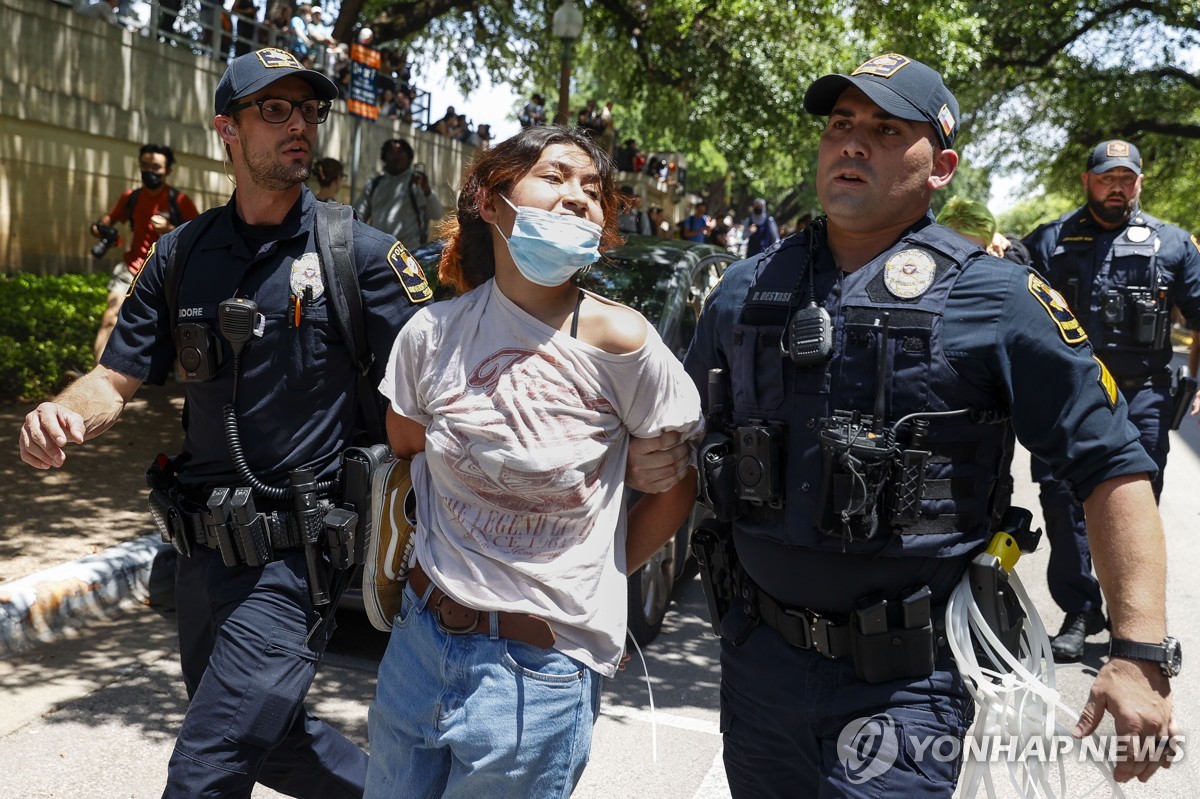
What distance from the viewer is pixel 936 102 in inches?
98.3

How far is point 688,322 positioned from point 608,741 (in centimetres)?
222

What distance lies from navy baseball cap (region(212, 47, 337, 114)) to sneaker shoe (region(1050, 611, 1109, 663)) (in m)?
4.17

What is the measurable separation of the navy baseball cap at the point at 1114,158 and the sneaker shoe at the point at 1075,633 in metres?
2.13

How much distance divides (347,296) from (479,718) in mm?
1306

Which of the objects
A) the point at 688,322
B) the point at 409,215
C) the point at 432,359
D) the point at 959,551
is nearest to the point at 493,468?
the point at 432,359

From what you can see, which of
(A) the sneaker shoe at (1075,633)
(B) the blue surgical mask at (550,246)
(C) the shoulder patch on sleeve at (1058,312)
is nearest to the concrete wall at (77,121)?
(A) the sneaker shoe at (1075,633)

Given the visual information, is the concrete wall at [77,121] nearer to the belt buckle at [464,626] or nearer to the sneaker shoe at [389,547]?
the sneaker shoe at [389,547]

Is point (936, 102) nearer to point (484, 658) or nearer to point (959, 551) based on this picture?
point (959, 551)

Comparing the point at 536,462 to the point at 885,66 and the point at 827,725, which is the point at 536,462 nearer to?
the point at 827,725

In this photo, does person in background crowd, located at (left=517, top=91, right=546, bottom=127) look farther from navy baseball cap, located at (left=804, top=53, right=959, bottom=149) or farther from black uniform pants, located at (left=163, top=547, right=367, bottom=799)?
navy baseball cap, located at (left=804, top=53, right=959, bottom=149)

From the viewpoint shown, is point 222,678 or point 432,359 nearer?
point 432,359

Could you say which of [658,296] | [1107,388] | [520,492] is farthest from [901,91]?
[658,296]

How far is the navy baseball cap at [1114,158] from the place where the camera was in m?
5.76

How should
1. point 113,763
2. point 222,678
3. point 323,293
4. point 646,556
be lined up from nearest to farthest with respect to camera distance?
point 646,556
point 222,678
point 323,293
point 113,763
